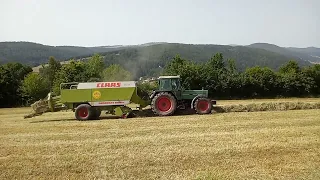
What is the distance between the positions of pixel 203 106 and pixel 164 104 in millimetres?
1944

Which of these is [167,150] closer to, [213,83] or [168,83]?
[168,83]

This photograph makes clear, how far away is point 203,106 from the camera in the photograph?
17562mm

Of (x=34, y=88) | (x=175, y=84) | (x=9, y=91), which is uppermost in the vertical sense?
(x=175, y=84)

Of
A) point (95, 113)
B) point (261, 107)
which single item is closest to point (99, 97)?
point (95, 113)

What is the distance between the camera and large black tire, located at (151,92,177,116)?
17.2 meters

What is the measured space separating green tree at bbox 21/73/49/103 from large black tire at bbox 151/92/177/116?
81.1ft

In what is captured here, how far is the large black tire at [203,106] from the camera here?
17500 millimetres

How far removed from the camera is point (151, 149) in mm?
9953

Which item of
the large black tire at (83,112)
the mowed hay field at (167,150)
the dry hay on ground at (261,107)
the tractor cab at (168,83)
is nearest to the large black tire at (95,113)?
the large black tire at (83,112)

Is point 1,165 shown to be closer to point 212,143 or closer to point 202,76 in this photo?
point 212,143

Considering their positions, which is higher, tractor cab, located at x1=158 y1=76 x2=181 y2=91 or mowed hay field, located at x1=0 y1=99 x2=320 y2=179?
tractor cab, located at x1=158 y1=76 x2=181 y2=91

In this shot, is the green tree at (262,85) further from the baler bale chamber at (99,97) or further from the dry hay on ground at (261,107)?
the baler bale chamber at (99,97)

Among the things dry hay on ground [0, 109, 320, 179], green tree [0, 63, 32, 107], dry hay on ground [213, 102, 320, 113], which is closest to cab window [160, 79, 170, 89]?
dry hay on ground [213, 102, 320, 113]

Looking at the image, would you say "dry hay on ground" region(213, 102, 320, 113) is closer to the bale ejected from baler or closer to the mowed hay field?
the bale ejected from baler
